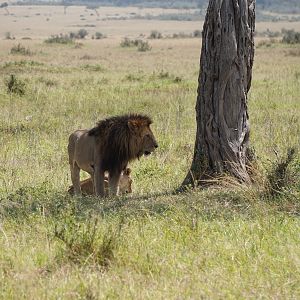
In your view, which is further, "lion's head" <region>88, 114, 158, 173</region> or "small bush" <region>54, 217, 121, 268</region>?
"lion's head" <region>88, 114, 158, 173</region>

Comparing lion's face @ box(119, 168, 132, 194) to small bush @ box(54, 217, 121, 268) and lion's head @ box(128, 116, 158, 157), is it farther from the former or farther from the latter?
small bush @ box(54, 217, 121, 268)

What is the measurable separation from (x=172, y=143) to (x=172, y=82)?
10004 mm

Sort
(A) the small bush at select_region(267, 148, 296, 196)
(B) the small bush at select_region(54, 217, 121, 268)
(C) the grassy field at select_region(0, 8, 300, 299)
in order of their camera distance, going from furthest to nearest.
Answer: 1. (A) the small bush at select_region(267, 148, 296, 196)
2. (B) the small bush at select_region(54, 217, 121, 268)
3. (C) the grassy field at select_region(0, 8, 300, 299)

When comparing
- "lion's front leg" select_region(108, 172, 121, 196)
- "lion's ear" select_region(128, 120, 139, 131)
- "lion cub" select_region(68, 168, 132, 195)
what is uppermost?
"lion's ear" select_region(128, 120, 139, 131)

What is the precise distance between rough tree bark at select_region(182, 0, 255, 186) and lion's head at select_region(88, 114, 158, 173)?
70 centimetres

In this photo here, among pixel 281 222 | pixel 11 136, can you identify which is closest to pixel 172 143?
pixel 11 136

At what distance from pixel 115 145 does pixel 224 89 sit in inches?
58.7

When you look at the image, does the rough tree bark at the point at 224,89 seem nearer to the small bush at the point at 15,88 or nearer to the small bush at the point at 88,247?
the small bush at the point at 88,247

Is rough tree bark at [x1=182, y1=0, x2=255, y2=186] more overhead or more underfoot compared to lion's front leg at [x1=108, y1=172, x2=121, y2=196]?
more overhead

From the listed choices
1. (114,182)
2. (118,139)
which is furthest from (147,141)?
(114,182)

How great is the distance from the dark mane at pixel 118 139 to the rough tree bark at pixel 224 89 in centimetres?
79

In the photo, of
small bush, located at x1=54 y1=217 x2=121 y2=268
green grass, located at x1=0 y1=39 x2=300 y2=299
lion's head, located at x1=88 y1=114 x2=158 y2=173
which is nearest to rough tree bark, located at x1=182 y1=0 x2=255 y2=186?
green grass, located at x1=0 y1=39 x2=300 y2=299

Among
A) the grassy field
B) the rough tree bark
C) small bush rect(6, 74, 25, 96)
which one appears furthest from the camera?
small bush rect(6, 74, 25, 96)

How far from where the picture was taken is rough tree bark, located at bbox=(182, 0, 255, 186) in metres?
8.71
